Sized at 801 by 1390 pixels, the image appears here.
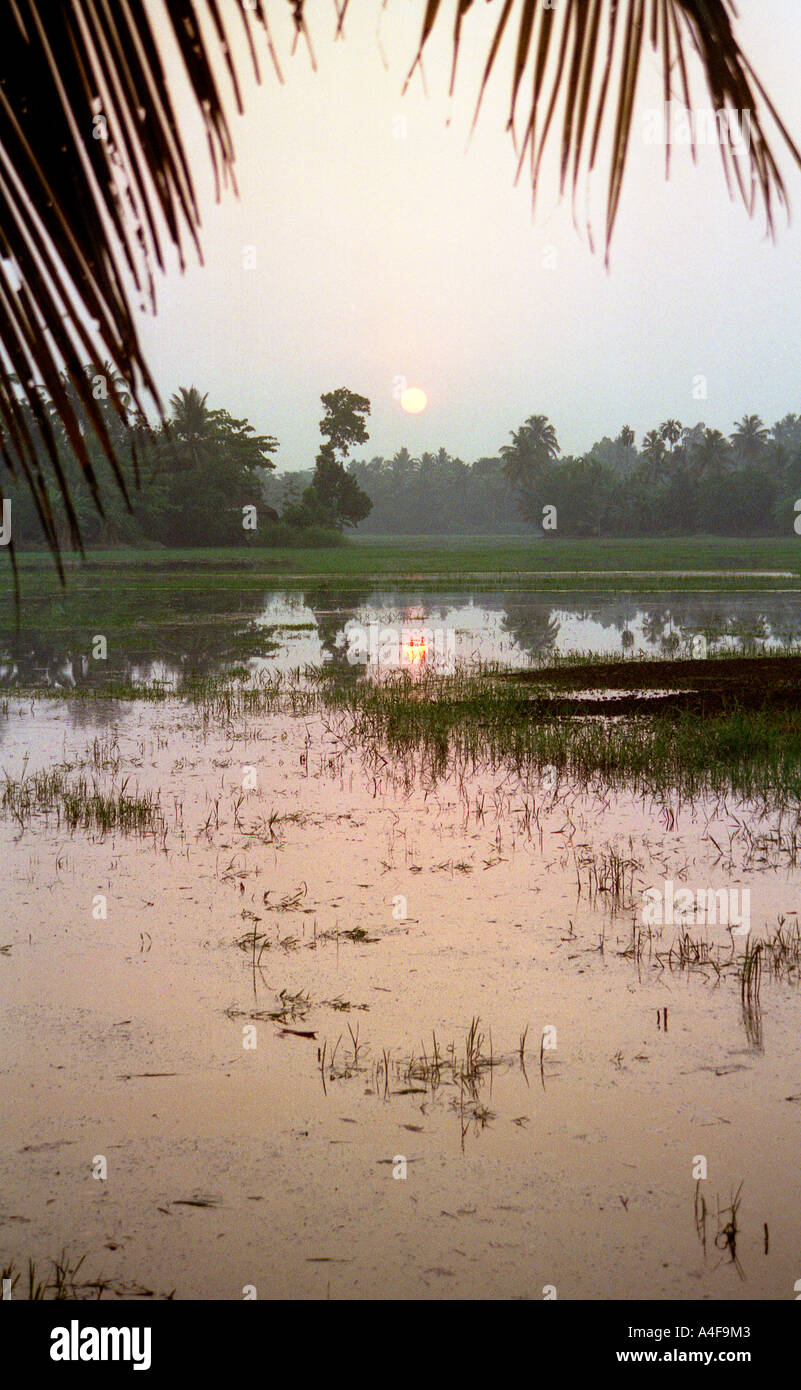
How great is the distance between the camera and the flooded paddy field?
10.8ft

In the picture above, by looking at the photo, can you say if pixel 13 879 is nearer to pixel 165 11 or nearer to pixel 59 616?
pixel 165 11

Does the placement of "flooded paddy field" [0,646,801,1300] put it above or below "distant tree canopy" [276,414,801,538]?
below

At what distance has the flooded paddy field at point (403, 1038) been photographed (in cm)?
329

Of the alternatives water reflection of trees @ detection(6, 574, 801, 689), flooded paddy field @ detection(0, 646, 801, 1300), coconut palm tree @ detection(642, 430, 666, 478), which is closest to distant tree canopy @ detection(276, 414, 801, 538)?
coconut palm tree @ detection(642, 430, 666, 478)

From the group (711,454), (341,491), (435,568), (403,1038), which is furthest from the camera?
(711,454)

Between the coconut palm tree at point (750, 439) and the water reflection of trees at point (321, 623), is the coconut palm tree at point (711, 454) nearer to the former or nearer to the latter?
the coconut palm tree at point (750, 439)

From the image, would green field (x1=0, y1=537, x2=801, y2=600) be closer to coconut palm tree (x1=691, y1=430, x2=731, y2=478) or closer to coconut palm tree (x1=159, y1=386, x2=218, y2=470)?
coconut palm tree (x1=159, y1=386, x2=218, y2=470)

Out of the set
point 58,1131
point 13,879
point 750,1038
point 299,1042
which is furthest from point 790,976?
point 13,879

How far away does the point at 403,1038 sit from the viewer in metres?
4.58

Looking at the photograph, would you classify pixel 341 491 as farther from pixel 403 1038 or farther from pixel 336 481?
pixel 403 1038

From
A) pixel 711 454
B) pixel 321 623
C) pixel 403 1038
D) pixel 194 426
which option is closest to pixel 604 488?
pixel 711 454

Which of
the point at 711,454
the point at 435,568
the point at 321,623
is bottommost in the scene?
the point at 321,623

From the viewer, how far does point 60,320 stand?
1363mm

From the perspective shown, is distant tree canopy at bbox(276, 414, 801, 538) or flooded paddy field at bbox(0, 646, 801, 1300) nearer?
flooded paddy field at bbox(0, 646, 801, 1300)
